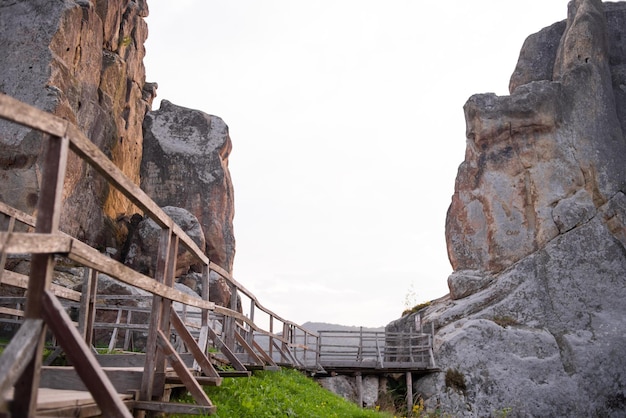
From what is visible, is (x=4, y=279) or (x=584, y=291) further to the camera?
(x=584, y=291)

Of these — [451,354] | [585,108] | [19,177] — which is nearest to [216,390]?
[19,177]

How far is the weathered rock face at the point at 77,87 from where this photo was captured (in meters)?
20.9

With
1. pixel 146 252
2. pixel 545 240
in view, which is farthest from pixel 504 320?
pixel 146 252

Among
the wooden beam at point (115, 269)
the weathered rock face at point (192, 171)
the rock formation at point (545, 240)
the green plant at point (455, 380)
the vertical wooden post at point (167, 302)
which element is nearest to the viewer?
the wooden beam at point (115, 269)

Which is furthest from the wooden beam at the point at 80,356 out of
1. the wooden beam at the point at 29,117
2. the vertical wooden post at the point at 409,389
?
the vertical wooden post at the point at 409,389

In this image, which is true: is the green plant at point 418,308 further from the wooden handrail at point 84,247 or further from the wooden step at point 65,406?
the wooden step at point 65,406

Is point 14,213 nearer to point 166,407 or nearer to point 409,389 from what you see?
point 166,407

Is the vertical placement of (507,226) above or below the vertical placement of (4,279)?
above

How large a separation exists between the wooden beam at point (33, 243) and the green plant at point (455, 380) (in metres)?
23.7

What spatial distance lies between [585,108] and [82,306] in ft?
100

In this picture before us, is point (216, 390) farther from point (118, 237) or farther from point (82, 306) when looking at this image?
point (118, 237)

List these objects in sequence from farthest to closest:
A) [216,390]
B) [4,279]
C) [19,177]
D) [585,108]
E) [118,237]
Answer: [585,108] → [118,237] → [19,177] → [216,390] → [4,279]

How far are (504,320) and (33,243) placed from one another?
85.2 ft

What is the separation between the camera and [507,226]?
29531 mm
